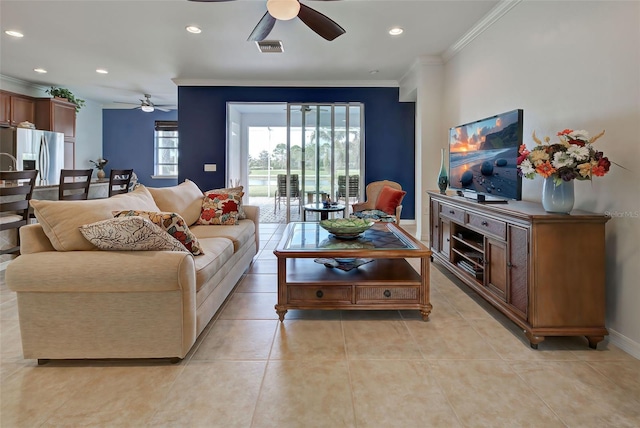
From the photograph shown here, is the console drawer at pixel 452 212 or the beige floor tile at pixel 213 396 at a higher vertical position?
the console drawer at pixel 452 212

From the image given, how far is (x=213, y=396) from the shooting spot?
173 cm

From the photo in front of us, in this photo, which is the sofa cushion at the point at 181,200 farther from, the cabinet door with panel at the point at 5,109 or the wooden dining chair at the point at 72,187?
the cabinet door with panel at the point at 5,109

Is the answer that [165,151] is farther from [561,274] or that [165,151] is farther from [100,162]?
[561,274]

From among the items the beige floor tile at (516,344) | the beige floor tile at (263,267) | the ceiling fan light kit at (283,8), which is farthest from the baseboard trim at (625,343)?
the ceiling fan light kit at (283,8)

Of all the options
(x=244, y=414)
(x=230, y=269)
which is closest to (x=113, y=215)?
(x=230, y=269)

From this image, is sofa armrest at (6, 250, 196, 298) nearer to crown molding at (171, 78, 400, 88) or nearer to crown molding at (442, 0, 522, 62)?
crown molding at (442, 0, 522, 62)

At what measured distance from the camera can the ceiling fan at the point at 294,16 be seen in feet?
9.16

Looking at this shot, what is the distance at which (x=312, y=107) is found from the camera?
6.92 meters

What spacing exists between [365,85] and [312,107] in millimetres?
1038

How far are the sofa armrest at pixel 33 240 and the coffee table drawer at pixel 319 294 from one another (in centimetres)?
148

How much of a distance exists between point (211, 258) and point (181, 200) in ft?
4.98

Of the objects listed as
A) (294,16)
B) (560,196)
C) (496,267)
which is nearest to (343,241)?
(496,267)

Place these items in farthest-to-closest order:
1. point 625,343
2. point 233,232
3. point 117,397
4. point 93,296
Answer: point 233,232, point 625,343, point 93,296, point 117,397

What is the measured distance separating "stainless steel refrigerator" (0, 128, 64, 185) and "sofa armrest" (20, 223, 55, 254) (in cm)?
520
